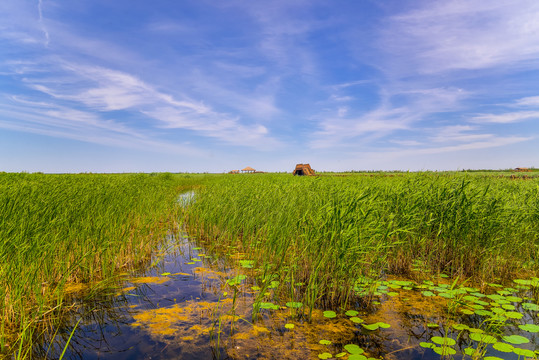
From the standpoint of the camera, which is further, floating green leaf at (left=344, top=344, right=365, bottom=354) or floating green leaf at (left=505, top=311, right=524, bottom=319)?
floating green leaf at (left=505, top=311, right=524, bottom=319)

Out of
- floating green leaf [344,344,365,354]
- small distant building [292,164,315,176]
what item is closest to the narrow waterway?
floating green leaf [344,344,365,354]

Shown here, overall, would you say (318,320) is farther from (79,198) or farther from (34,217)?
(79,198)

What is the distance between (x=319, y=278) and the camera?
421 cm

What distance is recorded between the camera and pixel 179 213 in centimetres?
1061

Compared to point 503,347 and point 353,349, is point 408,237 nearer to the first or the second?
point 503,347

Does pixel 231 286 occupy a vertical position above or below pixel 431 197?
below

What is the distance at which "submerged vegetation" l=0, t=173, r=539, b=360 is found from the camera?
10.5ft

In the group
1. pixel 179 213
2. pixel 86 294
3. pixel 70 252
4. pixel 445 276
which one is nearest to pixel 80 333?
pixel 86 294

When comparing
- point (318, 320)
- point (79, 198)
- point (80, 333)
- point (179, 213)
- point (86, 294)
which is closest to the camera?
point (80, 333)

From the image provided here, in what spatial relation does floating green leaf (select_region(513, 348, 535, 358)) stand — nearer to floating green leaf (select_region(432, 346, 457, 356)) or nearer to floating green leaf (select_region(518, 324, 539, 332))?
floating green leaf (select_region(518, 324, 539, 332))

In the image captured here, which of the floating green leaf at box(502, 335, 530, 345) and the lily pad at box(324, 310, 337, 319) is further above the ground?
the floating green leaf at box(502, 335, 530, 345)

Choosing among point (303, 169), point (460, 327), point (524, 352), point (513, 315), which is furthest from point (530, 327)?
point (303, 169)

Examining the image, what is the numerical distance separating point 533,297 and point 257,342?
4400mm

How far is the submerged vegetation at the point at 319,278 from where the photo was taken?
10.5 ft
